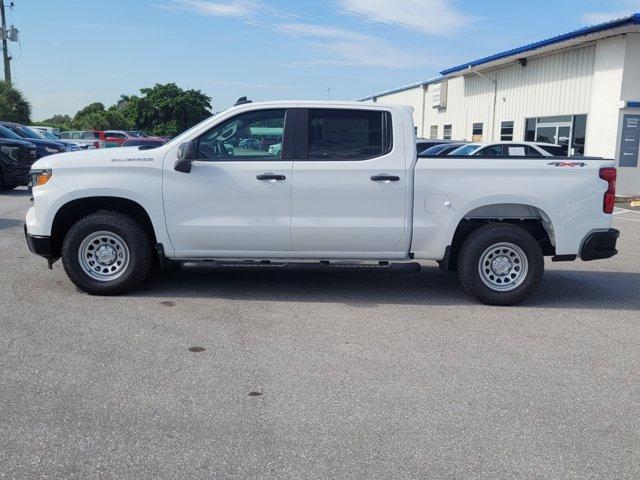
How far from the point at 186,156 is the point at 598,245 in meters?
4.26

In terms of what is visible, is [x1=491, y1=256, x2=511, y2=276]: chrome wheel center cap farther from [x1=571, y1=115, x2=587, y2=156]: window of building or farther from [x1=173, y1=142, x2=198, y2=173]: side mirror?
[x1=571, y1=115, x2=587, y2=156]: window of building

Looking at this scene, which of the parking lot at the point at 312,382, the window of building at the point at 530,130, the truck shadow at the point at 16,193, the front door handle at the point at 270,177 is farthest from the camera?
the window of building at the point at 530,130

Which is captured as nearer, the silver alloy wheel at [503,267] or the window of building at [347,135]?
the window of building at [347,135]

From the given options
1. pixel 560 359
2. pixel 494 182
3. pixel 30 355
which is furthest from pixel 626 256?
pixel 30 355

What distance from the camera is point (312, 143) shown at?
6668mm

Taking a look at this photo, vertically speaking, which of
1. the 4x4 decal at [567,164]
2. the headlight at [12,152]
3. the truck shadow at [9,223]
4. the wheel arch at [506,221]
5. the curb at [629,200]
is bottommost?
the curb at [629,200]

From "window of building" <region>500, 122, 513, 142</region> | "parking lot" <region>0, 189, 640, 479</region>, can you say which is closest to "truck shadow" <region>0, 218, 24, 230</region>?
"parking lot" <region>0, 189, 640, 479</region>

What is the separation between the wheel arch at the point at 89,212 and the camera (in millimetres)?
6738

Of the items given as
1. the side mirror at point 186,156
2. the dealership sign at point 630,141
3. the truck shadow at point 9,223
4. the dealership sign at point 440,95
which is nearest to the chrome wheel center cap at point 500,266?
the side mirror at point 186,156

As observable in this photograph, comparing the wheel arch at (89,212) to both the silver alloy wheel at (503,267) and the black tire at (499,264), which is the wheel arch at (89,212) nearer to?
the black tire at (499,264)

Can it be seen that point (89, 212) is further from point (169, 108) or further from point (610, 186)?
point (169, 108)

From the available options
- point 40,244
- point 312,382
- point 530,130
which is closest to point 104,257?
point 40,244

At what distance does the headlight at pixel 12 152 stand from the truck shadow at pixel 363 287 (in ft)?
34.9

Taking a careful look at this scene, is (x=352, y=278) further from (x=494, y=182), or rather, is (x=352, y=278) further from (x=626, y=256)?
(x=626, y=256)
